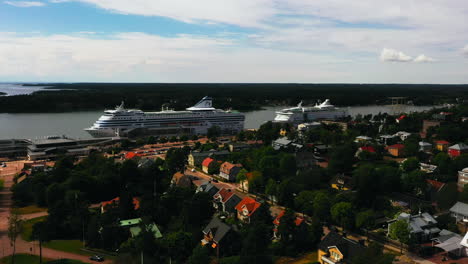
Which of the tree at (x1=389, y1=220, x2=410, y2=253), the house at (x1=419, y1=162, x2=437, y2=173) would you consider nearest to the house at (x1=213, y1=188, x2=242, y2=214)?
the tree at (x1=389, y1=220, x2=410, y2=253)

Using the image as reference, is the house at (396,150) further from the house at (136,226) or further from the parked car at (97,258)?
the parked car at (97,258)

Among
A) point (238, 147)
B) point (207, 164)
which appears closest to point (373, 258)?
point (207, 164)

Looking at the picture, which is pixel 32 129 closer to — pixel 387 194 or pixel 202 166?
pixel 202 166

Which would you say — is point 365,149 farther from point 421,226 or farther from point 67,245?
point 67,245

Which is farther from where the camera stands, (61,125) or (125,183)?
(61,125)

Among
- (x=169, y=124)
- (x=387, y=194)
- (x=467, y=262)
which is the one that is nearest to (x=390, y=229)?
(x=467, y=262)

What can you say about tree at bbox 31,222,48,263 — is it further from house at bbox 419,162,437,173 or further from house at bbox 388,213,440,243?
house at bbox 419,162,437,173

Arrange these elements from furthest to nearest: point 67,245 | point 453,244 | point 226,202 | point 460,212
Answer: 1. point 226,202
2. point 460,212
3. point 67,245
4. point 453,244
